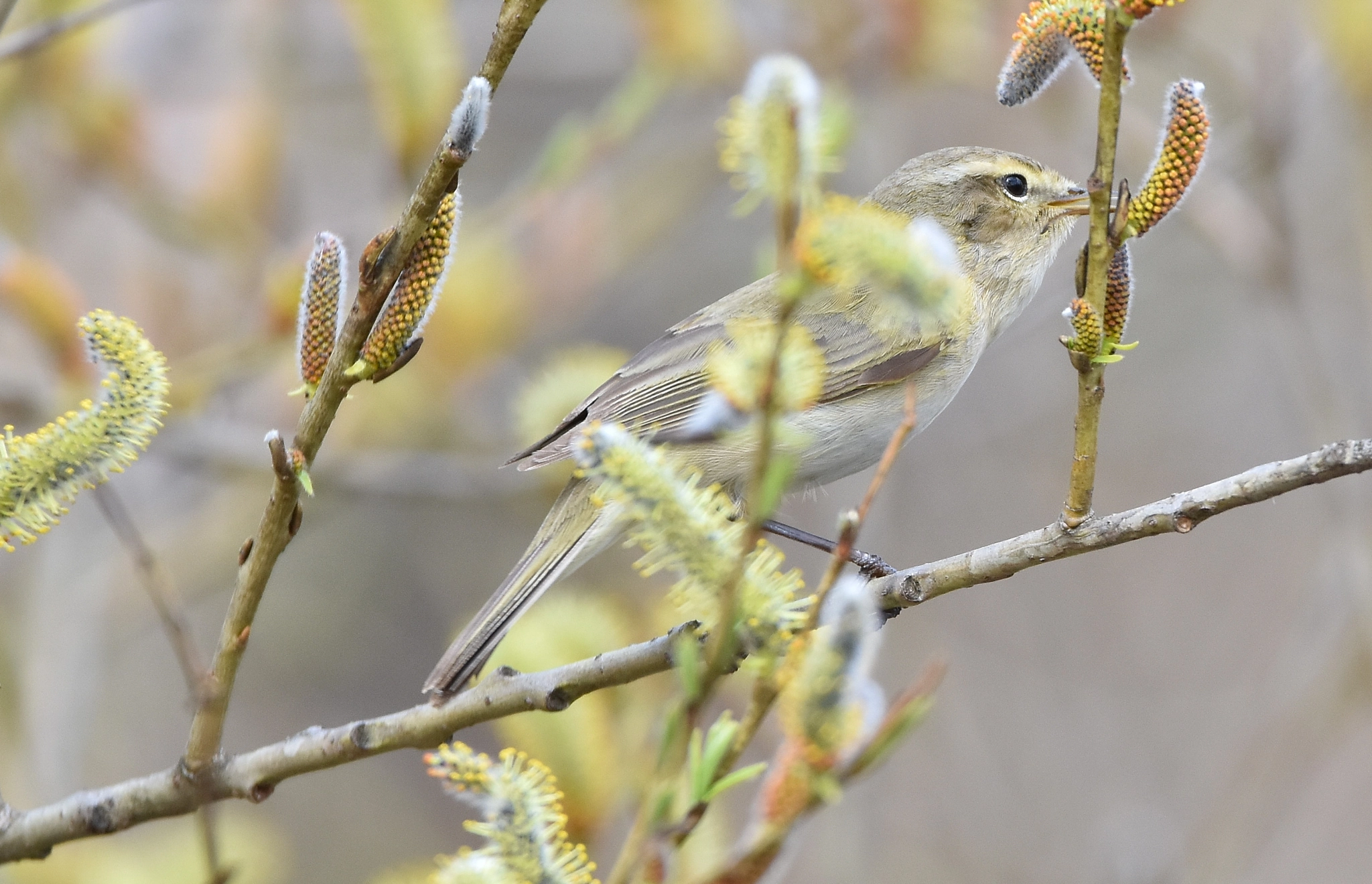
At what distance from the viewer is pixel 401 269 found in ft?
5.66

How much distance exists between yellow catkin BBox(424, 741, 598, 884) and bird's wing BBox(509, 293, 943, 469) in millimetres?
1983

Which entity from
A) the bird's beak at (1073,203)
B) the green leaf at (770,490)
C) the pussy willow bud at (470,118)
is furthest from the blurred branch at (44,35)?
the bird's beak at (1073,203)

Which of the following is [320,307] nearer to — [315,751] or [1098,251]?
[315,751]

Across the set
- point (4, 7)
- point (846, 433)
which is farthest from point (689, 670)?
point (846, 433)

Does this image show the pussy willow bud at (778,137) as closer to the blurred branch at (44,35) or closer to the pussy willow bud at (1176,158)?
the pussy willow bud at (1176,158)

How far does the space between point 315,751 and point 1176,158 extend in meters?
1.59

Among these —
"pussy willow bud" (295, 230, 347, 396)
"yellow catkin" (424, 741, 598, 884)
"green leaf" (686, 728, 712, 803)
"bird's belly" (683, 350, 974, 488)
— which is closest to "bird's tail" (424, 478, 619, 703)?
"bird's belly" (683, 350, 974, 488)

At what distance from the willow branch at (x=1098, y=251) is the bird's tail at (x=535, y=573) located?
1.22 metres

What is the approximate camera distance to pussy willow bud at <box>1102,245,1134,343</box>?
1854mm

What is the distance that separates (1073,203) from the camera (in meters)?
4.02

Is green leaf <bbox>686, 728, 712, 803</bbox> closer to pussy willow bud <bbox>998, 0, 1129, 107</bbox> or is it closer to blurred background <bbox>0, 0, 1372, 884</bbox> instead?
blurred background <bbox>0, 0, 1372, 884</bbox>

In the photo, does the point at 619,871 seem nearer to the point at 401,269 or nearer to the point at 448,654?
the point at 401,269

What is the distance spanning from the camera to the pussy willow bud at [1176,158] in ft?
5.76

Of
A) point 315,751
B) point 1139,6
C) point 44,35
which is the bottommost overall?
point 315,751
